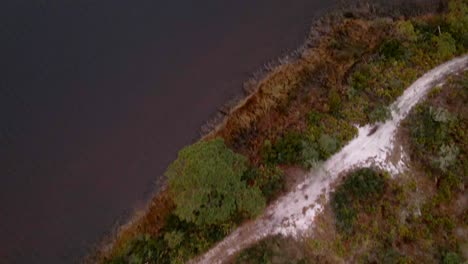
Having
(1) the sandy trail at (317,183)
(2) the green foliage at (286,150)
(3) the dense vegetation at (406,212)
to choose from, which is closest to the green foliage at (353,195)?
(3) the dense vegetation at (406,212)

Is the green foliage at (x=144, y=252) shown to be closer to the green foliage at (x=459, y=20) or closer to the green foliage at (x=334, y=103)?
the green foliage at (x=334, y=103)

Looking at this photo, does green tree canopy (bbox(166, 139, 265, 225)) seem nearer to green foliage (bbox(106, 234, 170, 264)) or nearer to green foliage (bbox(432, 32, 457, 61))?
green foliage (bbox(106, 234, 170, 264))

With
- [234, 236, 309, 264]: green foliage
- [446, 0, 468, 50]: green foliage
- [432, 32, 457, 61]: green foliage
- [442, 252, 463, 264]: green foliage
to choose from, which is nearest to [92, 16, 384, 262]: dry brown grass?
[432, 32, 457, 61]: green foliage

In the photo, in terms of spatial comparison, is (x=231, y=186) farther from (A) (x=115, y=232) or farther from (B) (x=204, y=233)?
(A) (x=115, y=232)

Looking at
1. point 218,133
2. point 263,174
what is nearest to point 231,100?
point 218,133

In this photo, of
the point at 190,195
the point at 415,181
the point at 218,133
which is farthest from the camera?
the point at 218,133

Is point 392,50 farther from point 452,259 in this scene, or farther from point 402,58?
point 452,259
